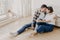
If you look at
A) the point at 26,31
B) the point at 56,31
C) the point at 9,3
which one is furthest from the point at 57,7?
the point at 9,3

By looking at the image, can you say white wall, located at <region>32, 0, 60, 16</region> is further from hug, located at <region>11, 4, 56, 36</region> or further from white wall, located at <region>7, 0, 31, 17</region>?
hug, located at <region>11, 4, 56, 36</region>

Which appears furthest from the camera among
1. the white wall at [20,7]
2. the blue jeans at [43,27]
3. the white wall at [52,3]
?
the white wall at [20,7]

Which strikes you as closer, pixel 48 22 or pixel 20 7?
pixel 48 22

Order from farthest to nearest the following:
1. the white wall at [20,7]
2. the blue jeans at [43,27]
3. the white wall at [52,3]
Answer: the white wall at [20,7], the white wall at [52,3], the blue jeans at [43,27]

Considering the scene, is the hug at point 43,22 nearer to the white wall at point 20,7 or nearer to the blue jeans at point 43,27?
the blue jeans at point 43,27

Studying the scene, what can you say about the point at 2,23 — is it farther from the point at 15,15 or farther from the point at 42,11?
the point at 42,11

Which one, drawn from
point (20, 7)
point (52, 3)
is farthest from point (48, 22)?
point (20, 7)

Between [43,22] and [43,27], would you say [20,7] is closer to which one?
[43,22]

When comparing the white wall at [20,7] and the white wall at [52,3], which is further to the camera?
the white wall at [20,7]

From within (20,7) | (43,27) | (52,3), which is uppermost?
(52,3)

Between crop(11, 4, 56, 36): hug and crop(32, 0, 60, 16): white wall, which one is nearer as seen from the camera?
crop(11, 4, 56, 36): hug

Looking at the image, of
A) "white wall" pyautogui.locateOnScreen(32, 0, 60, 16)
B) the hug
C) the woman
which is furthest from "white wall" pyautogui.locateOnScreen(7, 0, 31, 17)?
the woman

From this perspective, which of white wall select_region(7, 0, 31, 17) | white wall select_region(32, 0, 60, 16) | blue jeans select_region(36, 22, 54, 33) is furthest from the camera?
white wall select_region(7, 0, 31, 17)

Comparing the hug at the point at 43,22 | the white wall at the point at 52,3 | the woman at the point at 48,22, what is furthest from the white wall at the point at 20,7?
the woman at the point at 48,22
